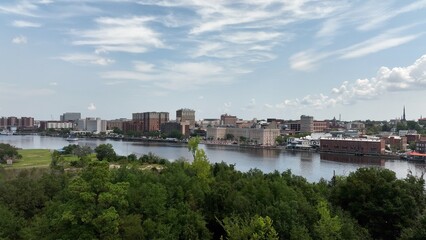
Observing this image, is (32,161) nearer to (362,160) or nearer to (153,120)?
(362,160)

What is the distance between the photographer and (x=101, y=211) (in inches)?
298

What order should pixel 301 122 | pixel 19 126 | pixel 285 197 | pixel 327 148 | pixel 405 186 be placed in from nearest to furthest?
pixel 285 197 → pixel 405 186 → pixel 327 148 → pixel 301 122 → pixel 19 126

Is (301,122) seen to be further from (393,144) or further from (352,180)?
(352,180)

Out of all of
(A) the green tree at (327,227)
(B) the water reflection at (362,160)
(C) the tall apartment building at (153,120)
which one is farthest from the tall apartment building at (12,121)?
(A) the green tree at (327,227)

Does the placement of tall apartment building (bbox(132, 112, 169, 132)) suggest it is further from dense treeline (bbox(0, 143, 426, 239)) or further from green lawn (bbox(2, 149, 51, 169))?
dense treeline (bbox(0, 143, 426, 239))

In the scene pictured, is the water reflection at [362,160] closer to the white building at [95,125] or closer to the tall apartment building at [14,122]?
the white building at [95,125]

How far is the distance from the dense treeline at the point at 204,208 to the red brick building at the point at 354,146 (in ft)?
142

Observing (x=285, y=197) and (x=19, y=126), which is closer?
(x=285, y=197)

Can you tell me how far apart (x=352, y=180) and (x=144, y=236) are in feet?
24.3

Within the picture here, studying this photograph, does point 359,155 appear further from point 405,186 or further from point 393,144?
point 405,186

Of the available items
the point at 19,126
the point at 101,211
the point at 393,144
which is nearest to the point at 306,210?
the point at 101,211

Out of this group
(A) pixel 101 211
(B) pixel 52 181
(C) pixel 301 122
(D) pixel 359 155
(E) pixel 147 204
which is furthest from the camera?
(C) pixel 301 122

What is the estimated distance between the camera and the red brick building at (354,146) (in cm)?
5344

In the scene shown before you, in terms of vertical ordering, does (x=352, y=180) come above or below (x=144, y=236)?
above
